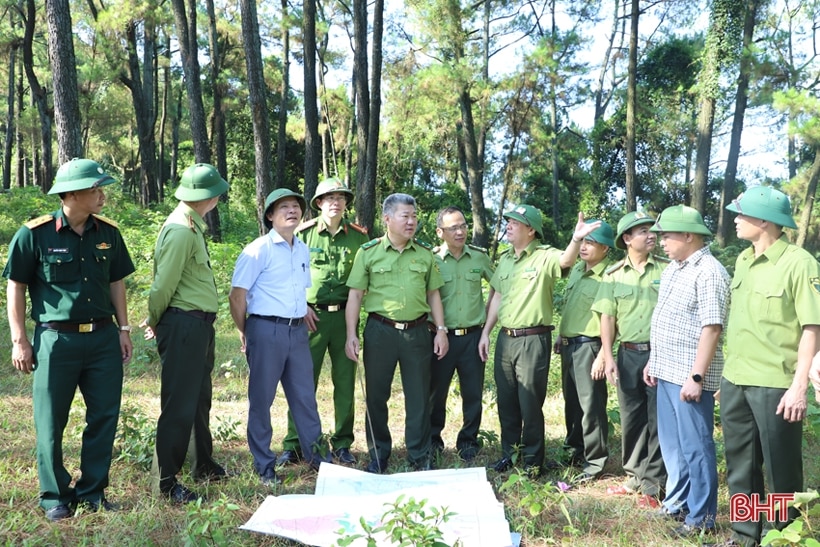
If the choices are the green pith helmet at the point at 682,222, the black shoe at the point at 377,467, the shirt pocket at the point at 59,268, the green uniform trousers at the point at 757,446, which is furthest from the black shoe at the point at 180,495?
the green pith helmet at the point at 682,222

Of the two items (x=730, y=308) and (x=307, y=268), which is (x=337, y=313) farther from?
(x=730, y=308)

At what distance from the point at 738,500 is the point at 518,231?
2.17 metres

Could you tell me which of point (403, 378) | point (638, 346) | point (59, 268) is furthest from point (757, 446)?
point (59, 268)

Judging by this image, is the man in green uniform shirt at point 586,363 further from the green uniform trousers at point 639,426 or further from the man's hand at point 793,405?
the man's hand at point 793,405

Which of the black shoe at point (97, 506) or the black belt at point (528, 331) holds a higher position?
the black belt at point (528, 331)

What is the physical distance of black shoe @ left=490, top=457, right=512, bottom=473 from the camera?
4.48 meters

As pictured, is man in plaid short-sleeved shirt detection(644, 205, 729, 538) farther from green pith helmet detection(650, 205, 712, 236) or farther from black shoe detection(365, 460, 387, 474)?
black shoe detection(365, 460, 387, 474)

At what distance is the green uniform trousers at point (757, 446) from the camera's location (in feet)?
9.86

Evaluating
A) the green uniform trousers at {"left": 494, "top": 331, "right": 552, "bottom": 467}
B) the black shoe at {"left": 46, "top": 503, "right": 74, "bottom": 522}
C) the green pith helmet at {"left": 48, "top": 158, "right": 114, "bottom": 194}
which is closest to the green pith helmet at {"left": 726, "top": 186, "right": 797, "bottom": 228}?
the green uniform trousers at {"left": 494, "top": 331, "right": 552, "bottom": 467}

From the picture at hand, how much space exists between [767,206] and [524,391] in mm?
2020

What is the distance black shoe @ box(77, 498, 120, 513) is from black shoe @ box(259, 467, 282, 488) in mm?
862

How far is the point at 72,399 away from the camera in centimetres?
342

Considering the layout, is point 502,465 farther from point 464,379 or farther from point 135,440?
point 135,440

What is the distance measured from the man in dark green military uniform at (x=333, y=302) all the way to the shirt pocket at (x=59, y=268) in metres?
1.68
